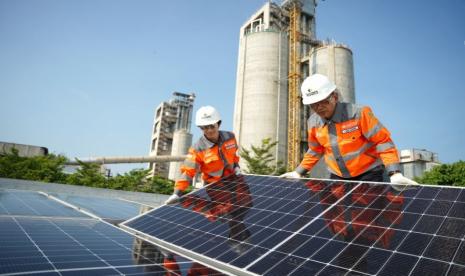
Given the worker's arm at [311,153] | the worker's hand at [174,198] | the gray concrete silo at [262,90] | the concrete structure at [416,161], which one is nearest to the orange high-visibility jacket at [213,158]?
the worker's hand at [174,198]

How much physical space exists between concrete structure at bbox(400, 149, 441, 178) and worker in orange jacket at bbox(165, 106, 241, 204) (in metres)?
38.3

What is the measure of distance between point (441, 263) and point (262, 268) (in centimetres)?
107

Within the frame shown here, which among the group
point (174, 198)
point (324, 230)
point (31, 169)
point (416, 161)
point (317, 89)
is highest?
point (416, 161)

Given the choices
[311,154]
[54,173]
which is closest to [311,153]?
[311,154]

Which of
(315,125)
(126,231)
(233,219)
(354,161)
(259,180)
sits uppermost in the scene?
(315,125)

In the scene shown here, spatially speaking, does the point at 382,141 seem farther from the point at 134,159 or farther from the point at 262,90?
the point at 134,159

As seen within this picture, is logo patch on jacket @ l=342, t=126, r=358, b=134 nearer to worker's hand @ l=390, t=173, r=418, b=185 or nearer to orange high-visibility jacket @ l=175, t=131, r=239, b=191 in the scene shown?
worker's hand @ l=390, t=173, r=418, b=185

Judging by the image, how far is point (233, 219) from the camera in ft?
10.3

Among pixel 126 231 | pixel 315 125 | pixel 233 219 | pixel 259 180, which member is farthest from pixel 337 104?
pixel 126 231

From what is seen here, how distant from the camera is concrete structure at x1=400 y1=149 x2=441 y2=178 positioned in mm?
37734

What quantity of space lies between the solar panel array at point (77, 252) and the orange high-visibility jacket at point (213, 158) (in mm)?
2315

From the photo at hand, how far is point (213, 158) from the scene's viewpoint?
5535 millimetres

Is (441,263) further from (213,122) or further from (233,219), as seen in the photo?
(213,122)

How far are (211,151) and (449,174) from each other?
1011 inches
